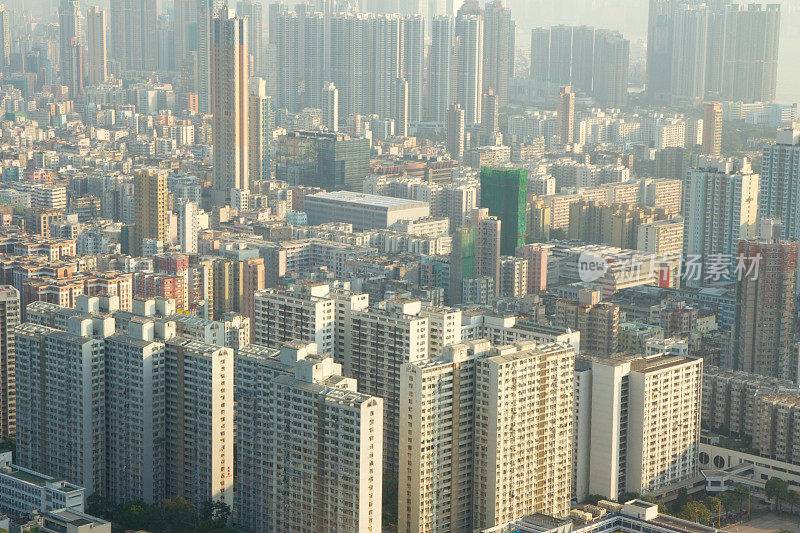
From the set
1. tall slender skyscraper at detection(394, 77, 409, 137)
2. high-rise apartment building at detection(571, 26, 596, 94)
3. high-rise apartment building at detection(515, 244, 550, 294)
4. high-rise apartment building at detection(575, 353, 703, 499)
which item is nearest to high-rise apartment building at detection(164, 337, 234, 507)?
high-rise apartment building at detection(575, 353, 703, 499)

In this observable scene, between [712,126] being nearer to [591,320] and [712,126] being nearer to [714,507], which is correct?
[591,320]

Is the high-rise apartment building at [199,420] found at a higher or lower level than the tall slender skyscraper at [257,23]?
lower


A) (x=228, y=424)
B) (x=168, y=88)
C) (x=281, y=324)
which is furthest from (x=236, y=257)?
(x=168, y=88)

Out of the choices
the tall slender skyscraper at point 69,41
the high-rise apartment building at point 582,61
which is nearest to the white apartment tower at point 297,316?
the high-rise apartment building at point 582,61

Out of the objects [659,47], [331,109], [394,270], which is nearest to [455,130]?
[331,109]

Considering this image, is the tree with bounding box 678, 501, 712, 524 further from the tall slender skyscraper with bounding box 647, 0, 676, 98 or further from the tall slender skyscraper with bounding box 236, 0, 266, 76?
the tall slender skyscraper with bounding box 236, 0, 266, 76

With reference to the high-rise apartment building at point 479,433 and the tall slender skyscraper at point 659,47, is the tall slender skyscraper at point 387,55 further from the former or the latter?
the high-rise apartment building at point 479,433
